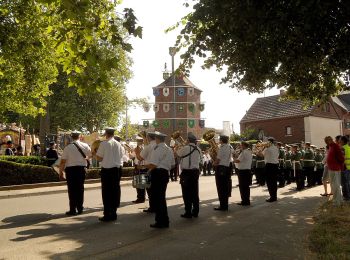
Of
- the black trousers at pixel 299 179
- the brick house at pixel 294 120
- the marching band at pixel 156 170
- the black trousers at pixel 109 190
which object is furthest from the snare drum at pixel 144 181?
the brick house at pixel 294 120

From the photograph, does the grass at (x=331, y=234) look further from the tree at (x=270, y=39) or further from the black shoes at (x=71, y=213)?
the black shoes at (x=71, y=213)

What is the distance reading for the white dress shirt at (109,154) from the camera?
31.6 feet

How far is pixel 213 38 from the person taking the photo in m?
13.6

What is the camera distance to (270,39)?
1250 cm

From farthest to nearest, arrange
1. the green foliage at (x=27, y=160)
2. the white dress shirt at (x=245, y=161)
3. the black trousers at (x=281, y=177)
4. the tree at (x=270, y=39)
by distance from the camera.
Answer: the black trousers at (x=281, y=177), the green foliage at (x=27, y=160), the white dress shirt at (x=245, y=161), the tree at (x=270, y=39)

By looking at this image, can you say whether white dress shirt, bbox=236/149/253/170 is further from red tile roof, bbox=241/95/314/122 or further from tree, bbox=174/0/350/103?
red tile roof, bbox=241/95/314/122

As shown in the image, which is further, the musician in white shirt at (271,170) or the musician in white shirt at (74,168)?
the musician in white shirt at (271,170)

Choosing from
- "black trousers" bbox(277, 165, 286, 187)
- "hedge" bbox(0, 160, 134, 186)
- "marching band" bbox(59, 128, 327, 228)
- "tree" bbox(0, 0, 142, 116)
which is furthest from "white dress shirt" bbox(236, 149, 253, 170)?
"hedge" bbox(0, 160, 134, 186)

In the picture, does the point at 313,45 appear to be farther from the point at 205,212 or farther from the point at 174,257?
the point at 174,257

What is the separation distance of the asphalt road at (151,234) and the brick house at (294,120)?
43.8 meters

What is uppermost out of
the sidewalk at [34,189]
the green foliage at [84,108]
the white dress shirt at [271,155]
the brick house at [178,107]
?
the brick house at [178,107]

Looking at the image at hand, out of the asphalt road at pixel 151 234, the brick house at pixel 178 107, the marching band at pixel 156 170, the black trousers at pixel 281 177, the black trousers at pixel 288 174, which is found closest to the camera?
the asphalt road at pixel 151 234

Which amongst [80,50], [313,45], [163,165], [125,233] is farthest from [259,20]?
[125,233]

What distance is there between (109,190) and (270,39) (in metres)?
6.45
